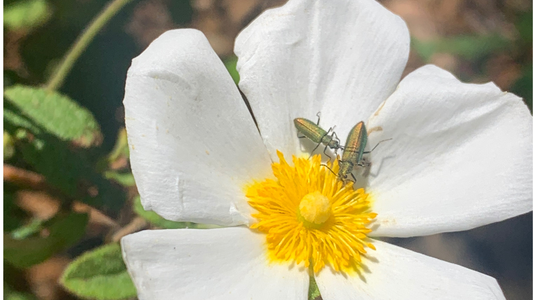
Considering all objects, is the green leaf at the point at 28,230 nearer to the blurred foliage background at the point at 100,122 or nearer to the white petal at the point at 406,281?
the blurred foliage background at the point at 100,122

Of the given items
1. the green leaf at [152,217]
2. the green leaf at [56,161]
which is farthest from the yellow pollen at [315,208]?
the green leaf at [56,161]

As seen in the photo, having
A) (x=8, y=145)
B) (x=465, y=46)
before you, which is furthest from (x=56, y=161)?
(x=465, y=46)

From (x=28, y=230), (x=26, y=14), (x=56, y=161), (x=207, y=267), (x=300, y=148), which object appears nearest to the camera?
(x=207, y=267)

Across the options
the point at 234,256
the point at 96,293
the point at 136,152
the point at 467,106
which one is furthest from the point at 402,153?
the point at 96,293

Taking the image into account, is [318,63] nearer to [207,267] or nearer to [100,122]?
[207,267]

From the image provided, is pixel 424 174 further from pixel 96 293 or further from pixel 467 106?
pixel 96 293
